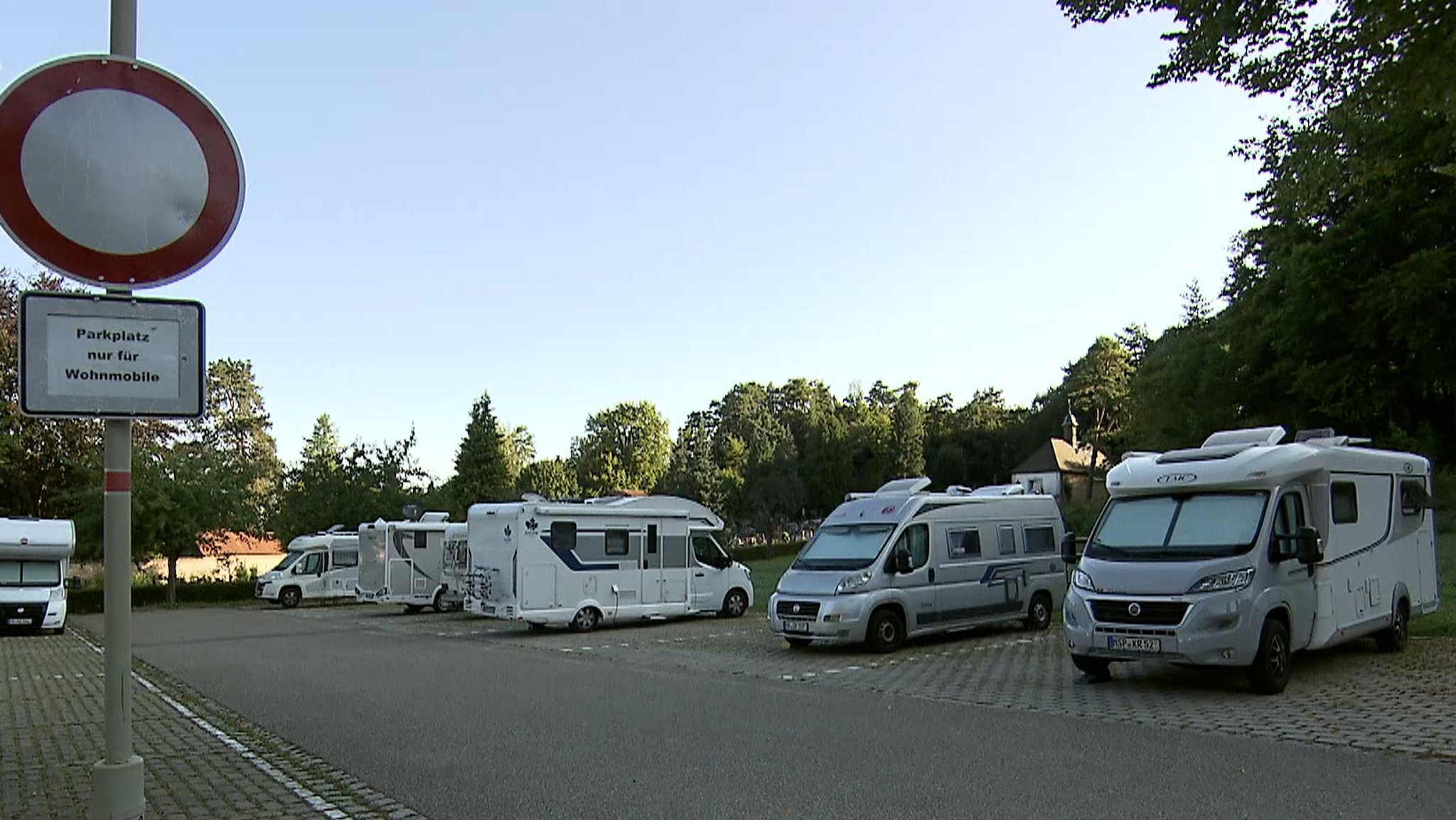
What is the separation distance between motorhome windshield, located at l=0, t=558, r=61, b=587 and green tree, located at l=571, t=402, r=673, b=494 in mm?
58791

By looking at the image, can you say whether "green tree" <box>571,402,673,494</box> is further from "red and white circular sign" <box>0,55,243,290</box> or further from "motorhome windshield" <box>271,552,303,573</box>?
"red and white circular sign" <box>0,55,243,290</box>

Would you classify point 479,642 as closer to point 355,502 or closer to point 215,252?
point 215,252

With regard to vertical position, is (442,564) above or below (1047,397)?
below

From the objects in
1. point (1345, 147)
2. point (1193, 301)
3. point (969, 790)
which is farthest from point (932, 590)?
point (1193, 301)

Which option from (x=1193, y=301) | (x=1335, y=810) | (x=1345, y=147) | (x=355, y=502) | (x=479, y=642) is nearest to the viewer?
(x=1335, y=810)

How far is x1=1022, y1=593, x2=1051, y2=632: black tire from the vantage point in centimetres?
1952

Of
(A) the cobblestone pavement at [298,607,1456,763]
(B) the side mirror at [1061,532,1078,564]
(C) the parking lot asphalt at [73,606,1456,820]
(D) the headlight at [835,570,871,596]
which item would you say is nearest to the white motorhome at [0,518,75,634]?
(C) the parking lot asphalt at [73,606,1456,820]

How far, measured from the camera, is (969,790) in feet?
24.5

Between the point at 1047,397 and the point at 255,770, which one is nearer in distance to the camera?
the point at 255,770

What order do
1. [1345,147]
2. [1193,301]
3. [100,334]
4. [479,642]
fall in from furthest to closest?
[1193,301] < [479,642] < [1345,147] < [100,334]

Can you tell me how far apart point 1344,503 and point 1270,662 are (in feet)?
9.09

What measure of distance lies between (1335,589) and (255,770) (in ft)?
36.9

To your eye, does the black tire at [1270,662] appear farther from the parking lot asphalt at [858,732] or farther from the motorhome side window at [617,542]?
the motorhome side window at [617,542]

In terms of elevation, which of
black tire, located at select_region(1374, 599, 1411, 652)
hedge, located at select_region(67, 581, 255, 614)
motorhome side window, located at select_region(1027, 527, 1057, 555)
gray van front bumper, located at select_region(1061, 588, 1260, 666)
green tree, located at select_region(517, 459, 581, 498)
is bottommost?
hedge, located at select_region(67, 581, 255, 614)
